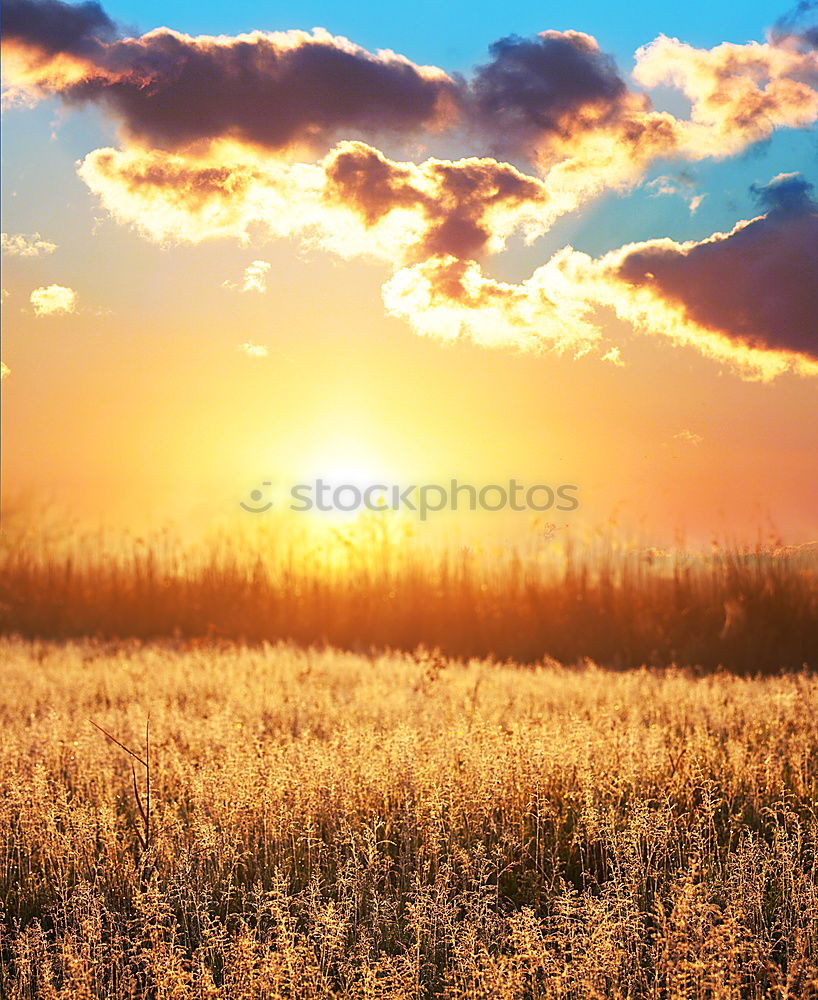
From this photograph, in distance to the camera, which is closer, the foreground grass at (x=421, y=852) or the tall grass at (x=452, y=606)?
the foreground grass at (x=421, y=852)

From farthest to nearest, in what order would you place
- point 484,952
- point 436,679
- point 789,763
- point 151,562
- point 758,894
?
point 151,562 → point 436,679 → point 789,763 → point 758,894 → point 484,952

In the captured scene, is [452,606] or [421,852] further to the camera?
[452,606]

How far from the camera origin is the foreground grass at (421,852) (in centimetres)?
387

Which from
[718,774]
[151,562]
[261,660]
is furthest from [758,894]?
[151,562]

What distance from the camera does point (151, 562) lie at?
19391 millimetres

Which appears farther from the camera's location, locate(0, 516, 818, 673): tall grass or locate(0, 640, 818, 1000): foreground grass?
locate(0, 516, 818, 673): tall grass

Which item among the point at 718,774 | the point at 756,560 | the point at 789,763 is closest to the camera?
the point at 718,774

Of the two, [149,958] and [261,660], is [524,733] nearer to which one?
[149,958]

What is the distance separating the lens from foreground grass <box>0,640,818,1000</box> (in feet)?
12.7

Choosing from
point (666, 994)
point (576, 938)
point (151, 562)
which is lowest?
point (666, 994)

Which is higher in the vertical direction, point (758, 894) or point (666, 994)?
point (758, 894)

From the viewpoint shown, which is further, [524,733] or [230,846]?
[524,733]

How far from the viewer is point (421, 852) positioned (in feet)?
17.4

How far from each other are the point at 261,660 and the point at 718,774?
6752mm
